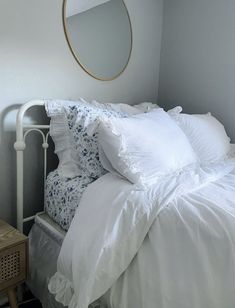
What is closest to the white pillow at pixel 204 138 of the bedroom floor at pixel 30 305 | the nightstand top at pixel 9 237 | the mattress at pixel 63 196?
the mattress at pixel 63 196

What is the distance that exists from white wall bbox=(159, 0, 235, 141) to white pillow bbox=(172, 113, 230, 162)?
33cm

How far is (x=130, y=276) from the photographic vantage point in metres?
1.03

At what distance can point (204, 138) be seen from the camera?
5.93 feet

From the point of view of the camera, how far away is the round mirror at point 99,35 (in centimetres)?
170

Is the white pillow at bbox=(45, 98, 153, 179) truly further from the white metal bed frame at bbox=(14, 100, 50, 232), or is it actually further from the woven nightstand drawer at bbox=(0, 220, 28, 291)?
the woven nightstand drawer at bbox=(0, 220, 28, 291)

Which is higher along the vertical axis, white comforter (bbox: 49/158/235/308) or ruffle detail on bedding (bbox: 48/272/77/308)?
white comforter (bbox: 49/158/235/308)

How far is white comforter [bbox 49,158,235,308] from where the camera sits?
Result: 0.91 metres

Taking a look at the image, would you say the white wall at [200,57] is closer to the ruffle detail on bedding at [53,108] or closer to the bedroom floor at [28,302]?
the ruffle detail on bedding at [53,108]

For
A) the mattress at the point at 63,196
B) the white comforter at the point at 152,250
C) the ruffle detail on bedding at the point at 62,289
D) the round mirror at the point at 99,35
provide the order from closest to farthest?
1. the white comforter at the point at 152,250
2. the ruffle detail on bedding at the point at 62,289
3. the mattress at the point at 63,196
4. the round mirror at the point at 99,35

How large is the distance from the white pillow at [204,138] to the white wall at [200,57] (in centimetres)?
33

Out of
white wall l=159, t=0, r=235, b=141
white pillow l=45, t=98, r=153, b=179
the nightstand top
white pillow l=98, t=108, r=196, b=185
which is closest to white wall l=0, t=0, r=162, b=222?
white pillow l=45, t=98, r=153, b=179

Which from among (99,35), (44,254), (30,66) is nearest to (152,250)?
(44,254)

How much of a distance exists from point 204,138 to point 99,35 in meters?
0.95

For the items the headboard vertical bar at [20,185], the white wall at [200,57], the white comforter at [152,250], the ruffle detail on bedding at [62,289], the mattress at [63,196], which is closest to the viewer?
the white comforter at [152,250]
